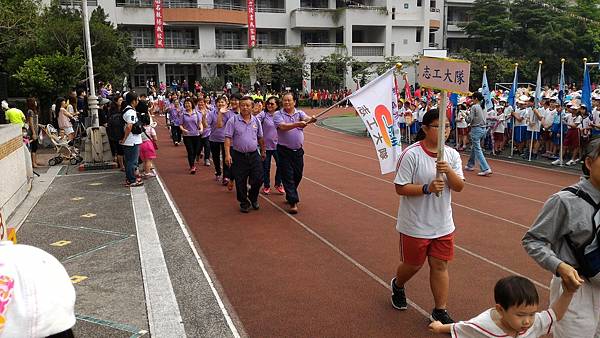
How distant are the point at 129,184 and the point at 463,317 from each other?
24.9 feet

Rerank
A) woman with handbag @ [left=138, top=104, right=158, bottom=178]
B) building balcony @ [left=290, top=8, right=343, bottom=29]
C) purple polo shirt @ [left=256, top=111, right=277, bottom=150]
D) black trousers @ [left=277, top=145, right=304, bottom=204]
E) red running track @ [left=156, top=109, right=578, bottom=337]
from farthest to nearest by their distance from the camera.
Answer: building balcony @ [left=290, top=8, right=343, bottom=29], woman with handbag @ [left=138, top=104, right=158, bottom=178], purple polo shirt @ [left=256, top=111, right=277, bottom=150], black trousers @ [left=277, top=145, right=304, bottom=204], red running track @ [left=156, top=109, right=578, bottom=337]

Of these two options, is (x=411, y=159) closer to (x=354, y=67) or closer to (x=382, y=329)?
(x=382, y=329)

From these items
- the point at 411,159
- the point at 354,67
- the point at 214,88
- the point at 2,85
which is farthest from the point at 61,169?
the point at 354,67

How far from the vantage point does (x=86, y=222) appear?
25.2ft

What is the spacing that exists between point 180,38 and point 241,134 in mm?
38264

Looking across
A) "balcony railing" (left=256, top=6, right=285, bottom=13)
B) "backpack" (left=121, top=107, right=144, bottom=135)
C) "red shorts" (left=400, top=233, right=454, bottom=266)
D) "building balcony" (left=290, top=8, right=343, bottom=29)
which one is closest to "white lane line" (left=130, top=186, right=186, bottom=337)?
"red shorts" (left=400, top=233, right=454, bottom=266)

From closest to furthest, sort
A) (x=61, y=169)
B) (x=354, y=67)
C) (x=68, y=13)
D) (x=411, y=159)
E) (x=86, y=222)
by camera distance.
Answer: (x=411, y=159) < (x=86, y=222) < (x=61, y=169) < (x=68, y=13) < (x=354, y=67)

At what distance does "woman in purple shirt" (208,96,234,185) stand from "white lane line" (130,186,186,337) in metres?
2.62

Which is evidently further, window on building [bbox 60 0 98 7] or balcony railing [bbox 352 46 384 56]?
balcony railing [bbox 352 46 384 56]

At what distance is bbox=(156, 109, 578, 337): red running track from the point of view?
460 cm

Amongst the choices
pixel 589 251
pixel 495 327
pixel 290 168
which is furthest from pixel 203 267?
pixel 589 251

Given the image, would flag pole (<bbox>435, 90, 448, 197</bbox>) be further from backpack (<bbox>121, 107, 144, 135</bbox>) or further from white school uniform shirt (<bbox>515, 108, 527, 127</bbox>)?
white school uniform shirt (<bbox>515, 108, 527, 127</bbox>)

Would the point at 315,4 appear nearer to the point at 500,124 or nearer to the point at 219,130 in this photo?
the point at 500,124

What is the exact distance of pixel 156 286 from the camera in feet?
17.0
